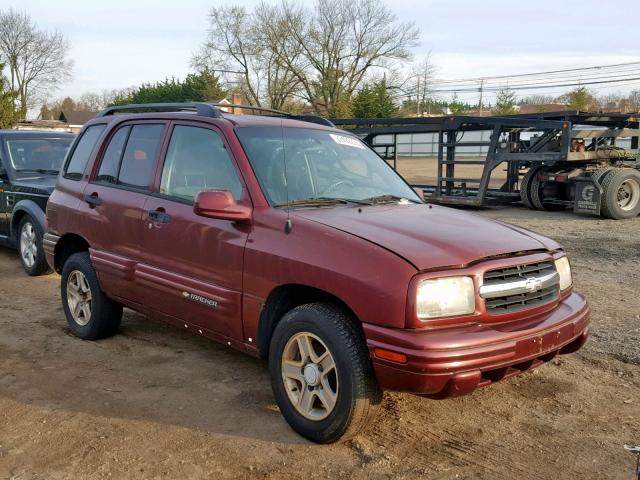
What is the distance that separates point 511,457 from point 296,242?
64.7 inches

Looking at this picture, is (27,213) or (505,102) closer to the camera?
(27,213)

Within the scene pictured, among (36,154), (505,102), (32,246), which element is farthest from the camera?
(505,102)

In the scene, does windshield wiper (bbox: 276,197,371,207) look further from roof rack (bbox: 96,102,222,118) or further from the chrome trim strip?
the chrome trim strip

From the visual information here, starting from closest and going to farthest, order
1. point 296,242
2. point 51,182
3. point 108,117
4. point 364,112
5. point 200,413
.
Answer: point 296,242, point 200,413, point 108,117, point 51,182, point 364,112

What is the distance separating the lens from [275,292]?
11.8 ft

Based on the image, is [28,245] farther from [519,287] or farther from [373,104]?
[373,104]

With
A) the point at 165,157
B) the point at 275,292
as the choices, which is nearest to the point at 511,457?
the point at 275,292

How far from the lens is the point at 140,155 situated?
4.73 metres

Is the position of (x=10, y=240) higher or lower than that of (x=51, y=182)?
lower

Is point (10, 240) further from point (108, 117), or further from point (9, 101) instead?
point (9, 101)

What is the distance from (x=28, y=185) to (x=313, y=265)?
6033 millimetres

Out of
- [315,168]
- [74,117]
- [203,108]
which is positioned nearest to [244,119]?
[203,108]

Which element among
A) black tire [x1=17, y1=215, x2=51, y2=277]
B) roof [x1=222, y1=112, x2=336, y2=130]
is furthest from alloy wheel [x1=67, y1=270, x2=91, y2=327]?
black tire [x1=17, y1=215, x2=51, y2=277]

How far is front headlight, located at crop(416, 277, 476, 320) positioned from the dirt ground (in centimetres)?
83
